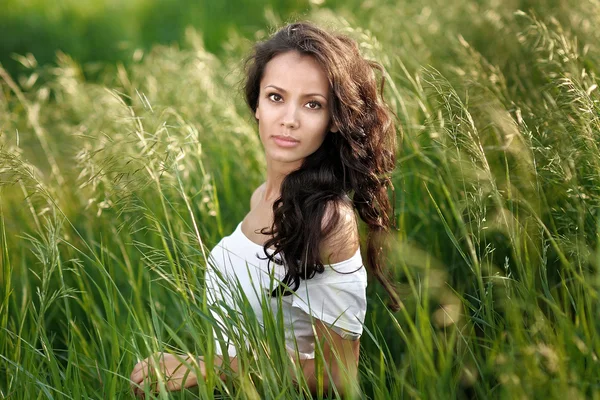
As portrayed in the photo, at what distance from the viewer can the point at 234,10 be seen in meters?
6.73

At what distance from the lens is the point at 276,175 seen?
2121mm

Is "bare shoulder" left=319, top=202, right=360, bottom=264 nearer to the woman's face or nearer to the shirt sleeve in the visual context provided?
the shirt sleeve

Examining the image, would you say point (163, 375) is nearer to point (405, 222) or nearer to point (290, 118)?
point (290, 118)

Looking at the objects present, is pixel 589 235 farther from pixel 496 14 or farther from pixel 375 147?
pixel 496 14

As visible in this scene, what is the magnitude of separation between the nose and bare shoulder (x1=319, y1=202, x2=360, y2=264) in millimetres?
237

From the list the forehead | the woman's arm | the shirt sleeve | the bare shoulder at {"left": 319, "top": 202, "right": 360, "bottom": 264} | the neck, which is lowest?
the woman's arm

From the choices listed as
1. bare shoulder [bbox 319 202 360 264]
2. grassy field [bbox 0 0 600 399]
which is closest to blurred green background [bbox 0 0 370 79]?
grassy field [bbox 0 0 600 399]

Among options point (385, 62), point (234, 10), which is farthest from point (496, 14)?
point (234, 10)

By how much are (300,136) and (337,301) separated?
451 mm

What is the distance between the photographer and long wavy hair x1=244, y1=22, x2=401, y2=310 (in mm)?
1867

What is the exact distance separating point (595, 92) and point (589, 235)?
1.48 ft

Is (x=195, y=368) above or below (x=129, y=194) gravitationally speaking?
below

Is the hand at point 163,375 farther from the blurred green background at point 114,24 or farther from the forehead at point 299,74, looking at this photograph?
the blurred green background at point 114,24

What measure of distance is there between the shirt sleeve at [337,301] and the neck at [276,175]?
13.5 inches
